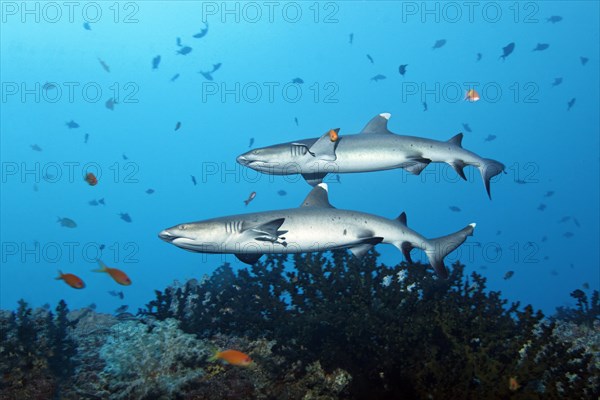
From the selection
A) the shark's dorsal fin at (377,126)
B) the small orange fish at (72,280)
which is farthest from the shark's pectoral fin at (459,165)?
the small orange fish at (72,280)

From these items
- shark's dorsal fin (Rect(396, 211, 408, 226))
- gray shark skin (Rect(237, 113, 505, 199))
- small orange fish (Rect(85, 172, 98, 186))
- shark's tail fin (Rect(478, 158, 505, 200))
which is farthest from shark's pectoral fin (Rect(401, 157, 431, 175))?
small orange fish (Rect(85, 172, 98, 186))

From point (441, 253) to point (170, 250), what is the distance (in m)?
164

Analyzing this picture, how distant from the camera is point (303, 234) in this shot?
6.16 metres

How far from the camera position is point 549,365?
580cm

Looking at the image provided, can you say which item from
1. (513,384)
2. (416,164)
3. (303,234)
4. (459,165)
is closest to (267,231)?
(303,234)

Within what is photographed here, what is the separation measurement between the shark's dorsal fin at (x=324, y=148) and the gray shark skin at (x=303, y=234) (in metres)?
0.48

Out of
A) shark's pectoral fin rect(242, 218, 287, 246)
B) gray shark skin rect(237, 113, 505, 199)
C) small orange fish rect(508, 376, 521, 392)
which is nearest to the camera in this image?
A: small orange fish rect(508, 376, 521, 392)

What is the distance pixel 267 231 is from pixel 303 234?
2.23ft

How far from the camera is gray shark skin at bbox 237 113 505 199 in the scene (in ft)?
22.5

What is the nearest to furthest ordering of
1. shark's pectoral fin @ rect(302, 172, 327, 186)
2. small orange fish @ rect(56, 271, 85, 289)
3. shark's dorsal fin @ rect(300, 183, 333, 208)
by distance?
1. shark's dorsal fin @ rect(300, 183, 333, 208)
2. shark's pectoral fin @ rect(302, 172, 327, 186)
3. small orange fish @ rect(56, 271, 85, 289)

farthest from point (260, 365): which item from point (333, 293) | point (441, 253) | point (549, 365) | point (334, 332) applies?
point (549, 365)

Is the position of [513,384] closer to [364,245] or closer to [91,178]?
[364,245]

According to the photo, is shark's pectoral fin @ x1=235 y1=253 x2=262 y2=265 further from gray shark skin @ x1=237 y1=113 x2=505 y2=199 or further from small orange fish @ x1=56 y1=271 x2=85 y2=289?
small orange fish @ x1=56 y1=271 x2=85 y2=289

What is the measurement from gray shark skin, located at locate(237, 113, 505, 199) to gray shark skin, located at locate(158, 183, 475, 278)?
525 millimetres
